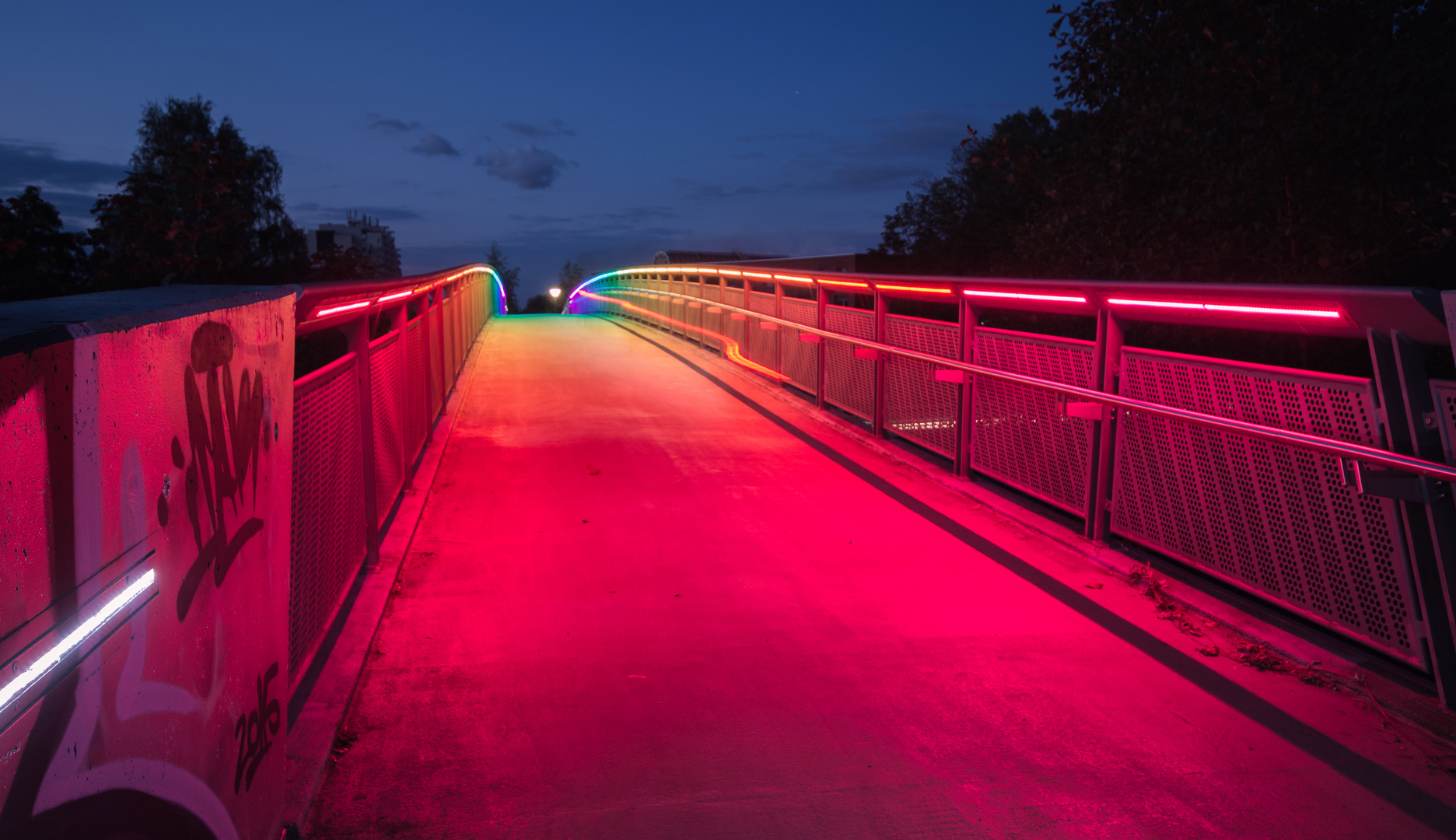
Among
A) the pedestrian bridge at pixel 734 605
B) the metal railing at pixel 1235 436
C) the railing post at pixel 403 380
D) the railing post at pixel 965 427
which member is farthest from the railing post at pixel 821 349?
the railing post at pixel 403 380

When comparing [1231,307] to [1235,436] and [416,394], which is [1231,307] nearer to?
[1235,436]

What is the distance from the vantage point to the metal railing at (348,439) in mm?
3262

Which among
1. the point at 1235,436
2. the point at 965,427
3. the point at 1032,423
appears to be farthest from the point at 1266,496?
the point at 965,427

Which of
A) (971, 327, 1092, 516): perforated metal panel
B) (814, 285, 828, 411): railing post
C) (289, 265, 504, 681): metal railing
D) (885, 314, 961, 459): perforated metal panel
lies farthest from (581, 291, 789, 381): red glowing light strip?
(289, 265, 504, 681): metal railing

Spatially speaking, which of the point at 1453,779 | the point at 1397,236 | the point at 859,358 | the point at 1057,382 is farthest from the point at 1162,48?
the point at 1453,779

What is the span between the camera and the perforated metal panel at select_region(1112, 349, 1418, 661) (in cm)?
355

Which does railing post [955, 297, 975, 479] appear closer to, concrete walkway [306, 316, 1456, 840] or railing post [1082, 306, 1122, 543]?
concrete walkway [306, 316, 1456, 840]

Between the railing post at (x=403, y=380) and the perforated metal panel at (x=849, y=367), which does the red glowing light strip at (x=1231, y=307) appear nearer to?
the perforated metal panel at (x=849, y=367)

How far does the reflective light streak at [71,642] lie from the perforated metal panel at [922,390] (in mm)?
5668

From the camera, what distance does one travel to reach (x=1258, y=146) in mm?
9312

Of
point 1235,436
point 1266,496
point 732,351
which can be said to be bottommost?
point 1266,496

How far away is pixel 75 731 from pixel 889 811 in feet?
6.77

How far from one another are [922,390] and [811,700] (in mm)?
4438

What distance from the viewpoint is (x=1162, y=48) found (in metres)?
10.7
